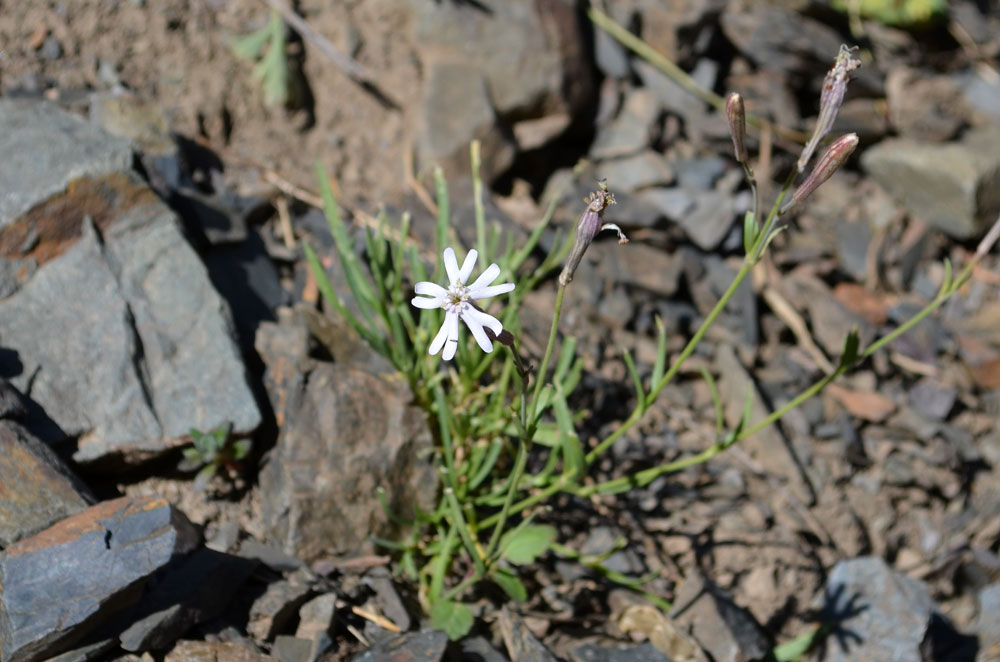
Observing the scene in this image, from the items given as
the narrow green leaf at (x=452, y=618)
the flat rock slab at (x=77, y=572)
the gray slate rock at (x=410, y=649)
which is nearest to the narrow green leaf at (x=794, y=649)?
the narrow green leaf at (x=452, y=618)

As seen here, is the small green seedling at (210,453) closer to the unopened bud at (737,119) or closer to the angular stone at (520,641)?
the angular stone at (520,641)

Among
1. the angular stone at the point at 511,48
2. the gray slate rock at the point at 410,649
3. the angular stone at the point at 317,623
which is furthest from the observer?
the angular stone at the point at 511,48

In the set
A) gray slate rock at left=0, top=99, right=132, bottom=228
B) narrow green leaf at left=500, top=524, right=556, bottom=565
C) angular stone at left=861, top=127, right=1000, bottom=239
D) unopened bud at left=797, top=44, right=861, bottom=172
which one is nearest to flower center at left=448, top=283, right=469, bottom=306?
unopened bud at left=797, top=44, right=861, bottom=172

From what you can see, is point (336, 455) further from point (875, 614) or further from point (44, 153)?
point (875, 614)

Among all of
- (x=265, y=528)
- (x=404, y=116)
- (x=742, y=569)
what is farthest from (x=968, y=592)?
(x=404, y=116)

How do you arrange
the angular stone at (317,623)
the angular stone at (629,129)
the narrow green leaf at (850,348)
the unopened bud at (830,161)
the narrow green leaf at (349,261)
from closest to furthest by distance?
the unopened bud at (830,161) < the angular stone at (317,623) < the narrow green leaf at (850,348) < the narrow green leaf at (349,261) < the angular stone at (629,129)

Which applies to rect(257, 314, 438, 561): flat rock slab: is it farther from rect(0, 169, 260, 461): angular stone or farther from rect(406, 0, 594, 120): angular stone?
rect(406, 0, 594, 120): angular stone

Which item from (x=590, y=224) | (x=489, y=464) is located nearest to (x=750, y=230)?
(x=590, y=224)
